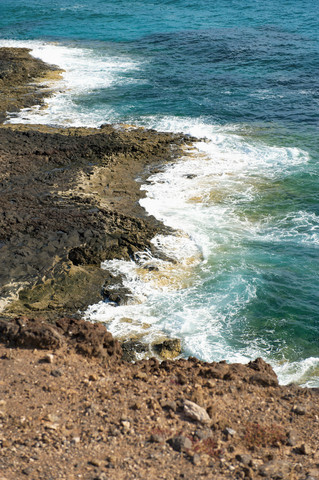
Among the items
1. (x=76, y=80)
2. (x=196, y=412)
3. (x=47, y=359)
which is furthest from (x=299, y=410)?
(x=76, y=80)

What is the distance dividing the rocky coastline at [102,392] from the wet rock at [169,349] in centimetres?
6

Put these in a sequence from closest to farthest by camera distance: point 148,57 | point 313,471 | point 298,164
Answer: point 313,471 → point 298,164 → point 148,57

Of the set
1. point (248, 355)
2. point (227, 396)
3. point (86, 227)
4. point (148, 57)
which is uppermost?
point (148, 57)

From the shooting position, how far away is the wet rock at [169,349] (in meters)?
13.1

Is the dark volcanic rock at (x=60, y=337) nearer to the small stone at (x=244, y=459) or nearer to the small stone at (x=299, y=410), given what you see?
the small stone at (x=244, y=459)

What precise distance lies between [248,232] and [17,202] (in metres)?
8.89

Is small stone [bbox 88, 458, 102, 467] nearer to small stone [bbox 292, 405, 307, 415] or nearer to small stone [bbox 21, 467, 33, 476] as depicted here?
small stone [bbox 21, 467, 33, 476]

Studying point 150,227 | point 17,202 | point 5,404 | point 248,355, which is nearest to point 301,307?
point 248,355

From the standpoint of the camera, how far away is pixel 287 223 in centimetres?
1978

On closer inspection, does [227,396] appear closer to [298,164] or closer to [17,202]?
[17,202]

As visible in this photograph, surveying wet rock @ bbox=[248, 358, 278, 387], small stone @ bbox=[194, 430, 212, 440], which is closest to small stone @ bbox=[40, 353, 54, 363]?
small stone @ bbox=[194, 430, 212, 440]

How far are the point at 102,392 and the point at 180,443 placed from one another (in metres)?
2.02

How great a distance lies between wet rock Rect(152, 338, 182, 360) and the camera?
43.1 feet

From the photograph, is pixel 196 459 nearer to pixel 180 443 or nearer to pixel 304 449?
pixel 180 443
